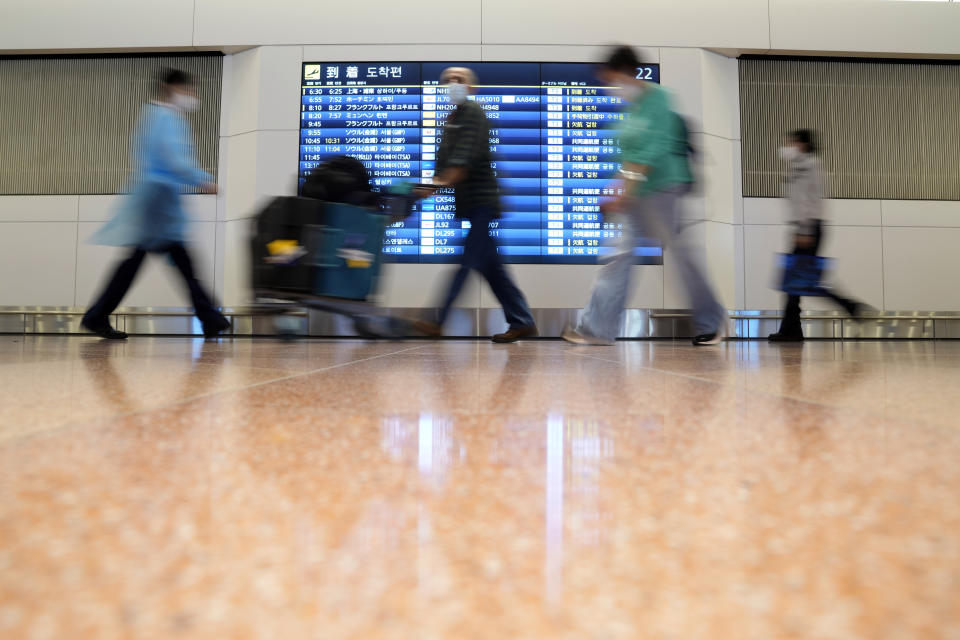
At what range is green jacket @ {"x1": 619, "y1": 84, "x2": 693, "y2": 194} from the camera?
357 cm

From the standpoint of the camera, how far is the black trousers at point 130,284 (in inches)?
168

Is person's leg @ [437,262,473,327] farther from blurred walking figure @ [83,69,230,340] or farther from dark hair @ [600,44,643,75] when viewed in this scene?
blurred walking figure @ [83,69,230,340]

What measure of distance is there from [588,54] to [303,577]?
7.28 meters

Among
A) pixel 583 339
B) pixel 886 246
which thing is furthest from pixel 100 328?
pixel 886 246

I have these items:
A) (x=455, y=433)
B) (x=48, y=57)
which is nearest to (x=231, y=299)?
(x=48, y=57)

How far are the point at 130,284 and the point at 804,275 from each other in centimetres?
490

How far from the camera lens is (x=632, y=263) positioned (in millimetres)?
3705

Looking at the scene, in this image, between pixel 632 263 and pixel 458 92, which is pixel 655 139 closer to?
pixel 632 263

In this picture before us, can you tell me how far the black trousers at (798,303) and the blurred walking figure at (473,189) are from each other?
2434 mm

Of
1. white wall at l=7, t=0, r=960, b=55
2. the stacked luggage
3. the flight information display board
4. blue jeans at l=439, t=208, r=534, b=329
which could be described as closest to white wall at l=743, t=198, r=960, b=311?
the flight information display board

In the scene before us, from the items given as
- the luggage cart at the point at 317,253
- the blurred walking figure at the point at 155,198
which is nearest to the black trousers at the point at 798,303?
the luggage cart at the point at 317,253

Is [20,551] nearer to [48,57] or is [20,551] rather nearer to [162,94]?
[162,94]

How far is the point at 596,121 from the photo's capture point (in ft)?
22.4

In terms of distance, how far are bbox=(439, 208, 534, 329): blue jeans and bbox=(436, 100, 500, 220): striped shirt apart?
0.07 m
